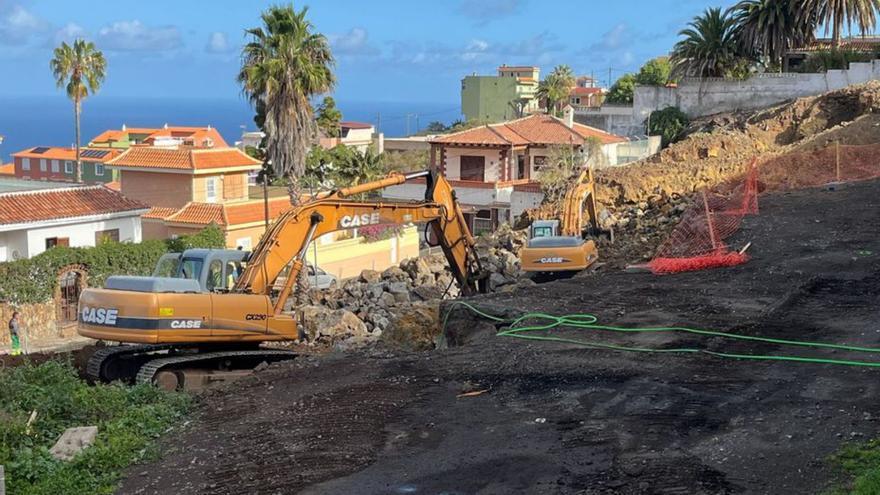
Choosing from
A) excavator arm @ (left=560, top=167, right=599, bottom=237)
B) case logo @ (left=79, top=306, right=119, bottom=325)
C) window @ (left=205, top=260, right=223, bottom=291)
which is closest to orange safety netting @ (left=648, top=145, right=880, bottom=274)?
excavator arm @ (left=560, top=167, right=599, bottom=237)

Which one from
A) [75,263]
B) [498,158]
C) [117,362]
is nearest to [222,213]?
[75,263]

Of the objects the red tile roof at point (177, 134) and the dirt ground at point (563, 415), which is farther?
the red tile roof at point (177, 134)

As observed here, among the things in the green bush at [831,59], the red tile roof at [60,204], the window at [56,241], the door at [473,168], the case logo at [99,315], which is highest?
the green bush at [831,59]

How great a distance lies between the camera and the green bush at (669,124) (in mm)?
52281

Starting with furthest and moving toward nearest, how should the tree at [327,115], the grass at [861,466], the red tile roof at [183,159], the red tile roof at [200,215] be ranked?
the tree at [327,115] < the red tile roof at [183,159] < the red tile roof at [200,215] < the grass at [861,466]

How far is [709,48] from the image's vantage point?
53031 millimetres

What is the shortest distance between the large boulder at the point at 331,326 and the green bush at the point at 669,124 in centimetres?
2813

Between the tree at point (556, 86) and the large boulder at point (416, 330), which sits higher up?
the tree at point (556, 86)

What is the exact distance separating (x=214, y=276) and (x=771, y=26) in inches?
1615

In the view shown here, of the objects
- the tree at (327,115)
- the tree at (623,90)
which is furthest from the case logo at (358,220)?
the tree at (623,90)

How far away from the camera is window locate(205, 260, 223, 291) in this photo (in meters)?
19.6

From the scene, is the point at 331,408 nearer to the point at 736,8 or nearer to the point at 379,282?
the point at 379,282

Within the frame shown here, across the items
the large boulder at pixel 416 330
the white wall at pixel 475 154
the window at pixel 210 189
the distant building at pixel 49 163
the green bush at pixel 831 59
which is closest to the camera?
the large boulder at pixel 416 330

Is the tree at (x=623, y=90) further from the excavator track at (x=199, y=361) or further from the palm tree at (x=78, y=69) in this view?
the excavator track at (x=199, y=361)
